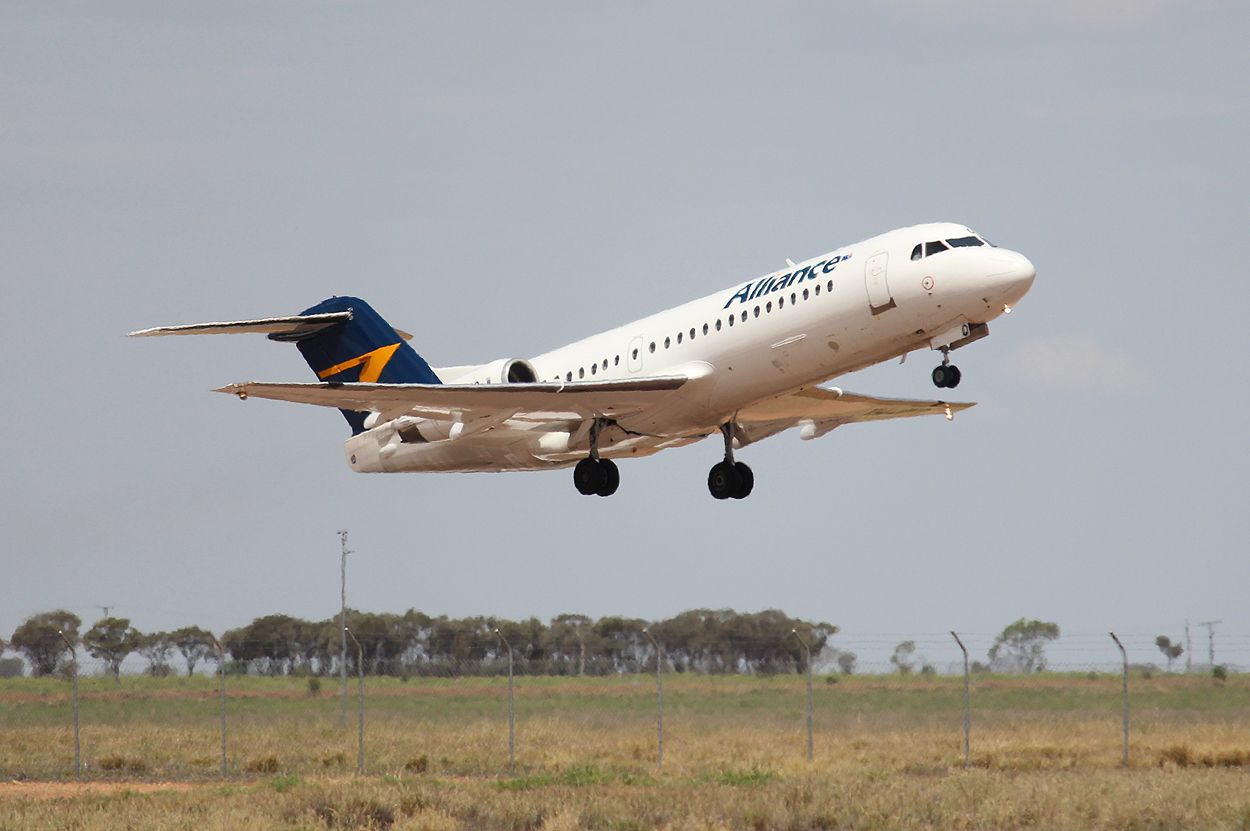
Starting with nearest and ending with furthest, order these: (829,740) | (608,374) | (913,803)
Answer: (913,803) < (608,374) < (829,740)

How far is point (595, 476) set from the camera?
30.7m

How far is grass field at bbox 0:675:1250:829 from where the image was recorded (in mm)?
24031

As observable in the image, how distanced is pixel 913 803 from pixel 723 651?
22838mm

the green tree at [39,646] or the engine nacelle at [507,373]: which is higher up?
the engine nacelle at [507,373]

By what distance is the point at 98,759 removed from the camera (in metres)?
32.4

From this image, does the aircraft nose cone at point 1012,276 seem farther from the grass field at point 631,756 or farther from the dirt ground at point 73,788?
the dirt ground at point 73,788

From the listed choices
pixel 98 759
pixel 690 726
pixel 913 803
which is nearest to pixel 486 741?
pixel 690 726

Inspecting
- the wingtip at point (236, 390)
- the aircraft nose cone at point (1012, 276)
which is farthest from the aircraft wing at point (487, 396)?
the aircraft nose cone at point (1012, 276)

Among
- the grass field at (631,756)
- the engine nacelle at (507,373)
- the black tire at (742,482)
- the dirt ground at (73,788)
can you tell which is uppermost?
the engine nacelle at (507,373)

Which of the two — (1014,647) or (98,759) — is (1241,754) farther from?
(98,759)

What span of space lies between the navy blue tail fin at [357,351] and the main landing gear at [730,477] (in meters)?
6.09

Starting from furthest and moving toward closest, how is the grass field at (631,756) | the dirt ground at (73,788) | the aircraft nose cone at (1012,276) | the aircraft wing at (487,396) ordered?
1. the aircraft wing at (487,396)
2. the dirt ground at (73,788)
3. the aircraft nose cone at (1012,276)
4. the grass field at (631,756)

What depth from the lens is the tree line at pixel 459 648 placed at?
121 ft

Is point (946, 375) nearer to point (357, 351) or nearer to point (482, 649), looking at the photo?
point (357, 351)
